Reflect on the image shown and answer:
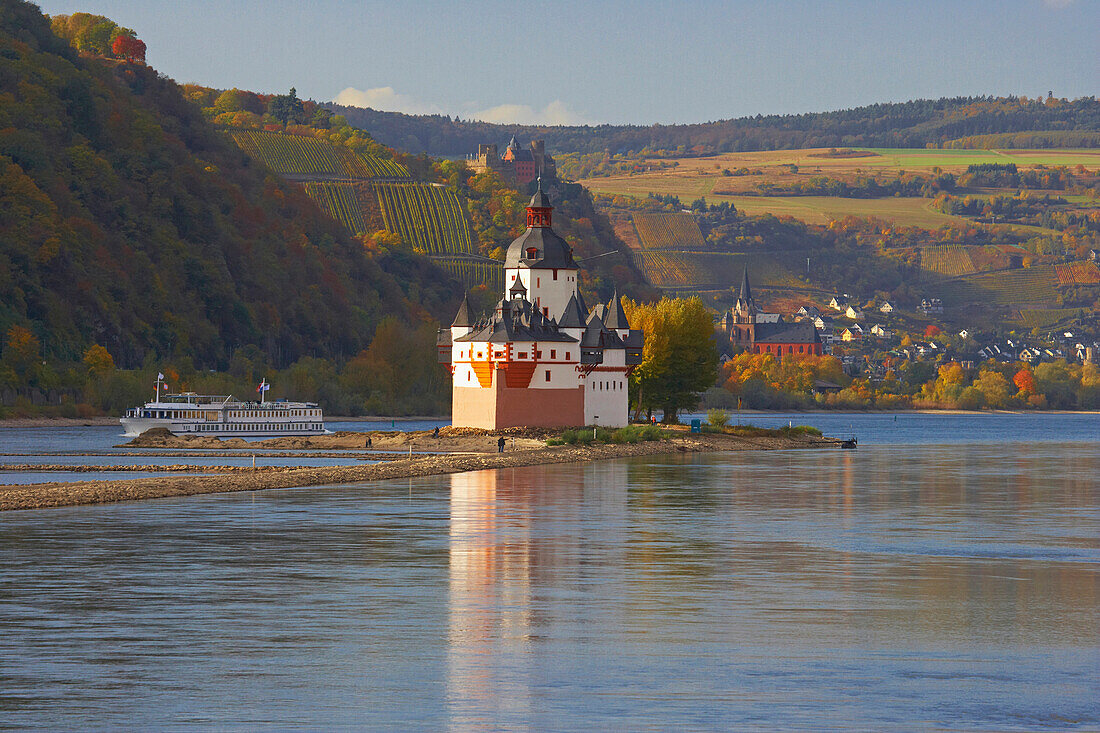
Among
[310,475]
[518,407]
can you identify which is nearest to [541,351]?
[518,407]

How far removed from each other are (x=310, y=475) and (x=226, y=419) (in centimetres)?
6842

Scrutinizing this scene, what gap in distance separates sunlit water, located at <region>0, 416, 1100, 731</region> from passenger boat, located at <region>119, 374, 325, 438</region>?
80.8 metres

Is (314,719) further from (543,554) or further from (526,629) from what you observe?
(543,554)

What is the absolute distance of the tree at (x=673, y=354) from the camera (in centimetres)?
11894

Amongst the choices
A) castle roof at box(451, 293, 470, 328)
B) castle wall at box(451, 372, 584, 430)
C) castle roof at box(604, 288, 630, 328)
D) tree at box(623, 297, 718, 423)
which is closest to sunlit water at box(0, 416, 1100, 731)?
castle wall at box(451, 372, 584, 430)

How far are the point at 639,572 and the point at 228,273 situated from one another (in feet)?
561

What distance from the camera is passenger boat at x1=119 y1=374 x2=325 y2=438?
13412 cm

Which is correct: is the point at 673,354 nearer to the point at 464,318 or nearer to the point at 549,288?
the point at 549,288

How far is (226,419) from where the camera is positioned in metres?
137

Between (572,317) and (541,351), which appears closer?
(541,351)

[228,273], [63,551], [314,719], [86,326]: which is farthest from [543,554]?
[228,273]

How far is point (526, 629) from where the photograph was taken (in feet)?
86.4

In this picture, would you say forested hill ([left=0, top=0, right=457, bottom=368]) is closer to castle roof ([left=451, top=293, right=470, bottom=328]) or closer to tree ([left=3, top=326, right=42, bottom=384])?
tree ([left=3, top=326, right=42, bottom=384])

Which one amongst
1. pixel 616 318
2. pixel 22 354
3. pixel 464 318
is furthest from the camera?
pixel 22 354
